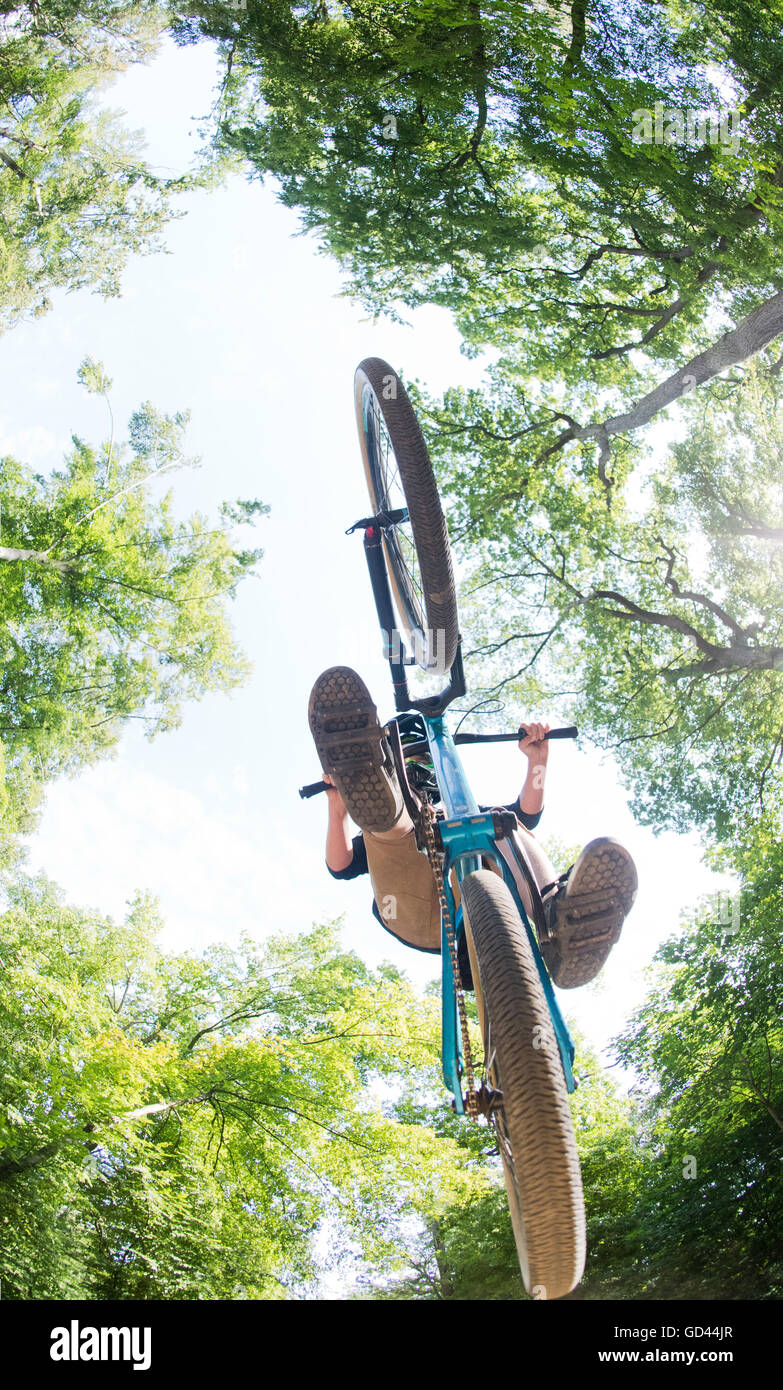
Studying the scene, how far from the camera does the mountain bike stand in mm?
2184

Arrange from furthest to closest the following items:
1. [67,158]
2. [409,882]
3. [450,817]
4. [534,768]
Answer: [67,158] < [534,768] < [409,882] < [450,817]

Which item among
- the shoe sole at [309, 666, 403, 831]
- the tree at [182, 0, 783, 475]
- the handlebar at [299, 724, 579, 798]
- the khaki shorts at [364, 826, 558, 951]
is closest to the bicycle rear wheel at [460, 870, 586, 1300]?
the shoe sole at [309, 666, 403, 831]

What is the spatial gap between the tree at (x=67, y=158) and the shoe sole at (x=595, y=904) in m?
13.0

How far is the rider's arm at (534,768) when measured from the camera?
4402 mm

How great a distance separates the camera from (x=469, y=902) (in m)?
2.86

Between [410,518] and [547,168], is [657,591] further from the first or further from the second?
[410,518]

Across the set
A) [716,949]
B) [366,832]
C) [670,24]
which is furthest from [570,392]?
[366,832]

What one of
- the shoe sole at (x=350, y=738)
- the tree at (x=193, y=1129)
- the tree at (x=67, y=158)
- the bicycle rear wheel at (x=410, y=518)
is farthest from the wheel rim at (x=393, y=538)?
the tree at (x=67, y=158)

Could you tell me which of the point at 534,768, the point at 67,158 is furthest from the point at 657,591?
the point at 67,158

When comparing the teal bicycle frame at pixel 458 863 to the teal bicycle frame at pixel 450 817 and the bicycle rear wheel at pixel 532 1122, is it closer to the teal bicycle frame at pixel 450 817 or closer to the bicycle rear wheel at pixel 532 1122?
the teal bicycle frame at pixel 450 817

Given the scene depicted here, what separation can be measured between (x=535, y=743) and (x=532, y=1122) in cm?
242

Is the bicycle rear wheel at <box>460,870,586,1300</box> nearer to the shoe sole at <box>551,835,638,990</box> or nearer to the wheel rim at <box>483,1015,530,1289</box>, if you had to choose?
the wheel rim at <box>483,1015,530,1289</box>

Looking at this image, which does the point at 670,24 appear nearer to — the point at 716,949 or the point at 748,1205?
the point at 716,949

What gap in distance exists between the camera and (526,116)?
7.85 metres
